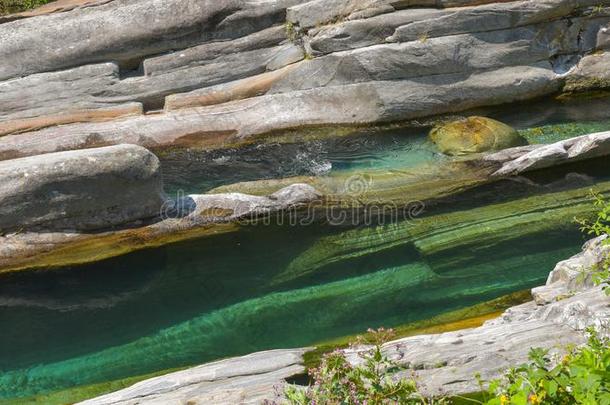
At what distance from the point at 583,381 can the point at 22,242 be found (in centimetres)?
666

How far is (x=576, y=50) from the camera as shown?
1198 centimetres

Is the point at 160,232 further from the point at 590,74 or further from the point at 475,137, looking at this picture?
the point at 590,74

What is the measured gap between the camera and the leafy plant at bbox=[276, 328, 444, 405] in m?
4.12

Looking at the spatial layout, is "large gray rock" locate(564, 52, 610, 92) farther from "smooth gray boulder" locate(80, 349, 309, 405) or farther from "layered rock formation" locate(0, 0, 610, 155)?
"smooth gray boulder" locate(80, 349, 309, 405)

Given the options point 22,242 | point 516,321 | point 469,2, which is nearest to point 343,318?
point 516,321

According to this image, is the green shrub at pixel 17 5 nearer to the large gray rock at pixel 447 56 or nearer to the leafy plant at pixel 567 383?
the large gray rock at pixel 447 56

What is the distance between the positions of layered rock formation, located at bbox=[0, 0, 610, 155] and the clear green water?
9.51 ft

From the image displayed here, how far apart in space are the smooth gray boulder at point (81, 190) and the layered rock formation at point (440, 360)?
3.58 m

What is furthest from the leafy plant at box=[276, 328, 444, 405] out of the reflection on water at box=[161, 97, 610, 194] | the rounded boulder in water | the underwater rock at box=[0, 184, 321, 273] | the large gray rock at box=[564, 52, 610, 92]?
the large gray rock at box=[564, 52, 610, 92]

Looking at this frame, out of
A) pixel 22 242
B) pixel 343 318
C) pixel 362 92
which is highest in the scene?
pixel 362 92

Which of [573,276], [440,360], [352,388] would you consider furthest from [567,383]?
[573,276]

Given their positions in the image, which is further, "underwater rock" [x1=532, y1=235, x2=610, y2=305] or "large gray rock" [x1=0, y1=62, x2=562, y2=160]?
"large gray rock" [x1=0, y1=62, x2=562, y2=160]

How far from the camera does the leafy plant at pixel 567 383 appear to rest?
3.38 meters

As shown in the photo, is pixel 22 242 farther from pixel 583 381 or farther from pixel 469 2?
pixel 469 2
